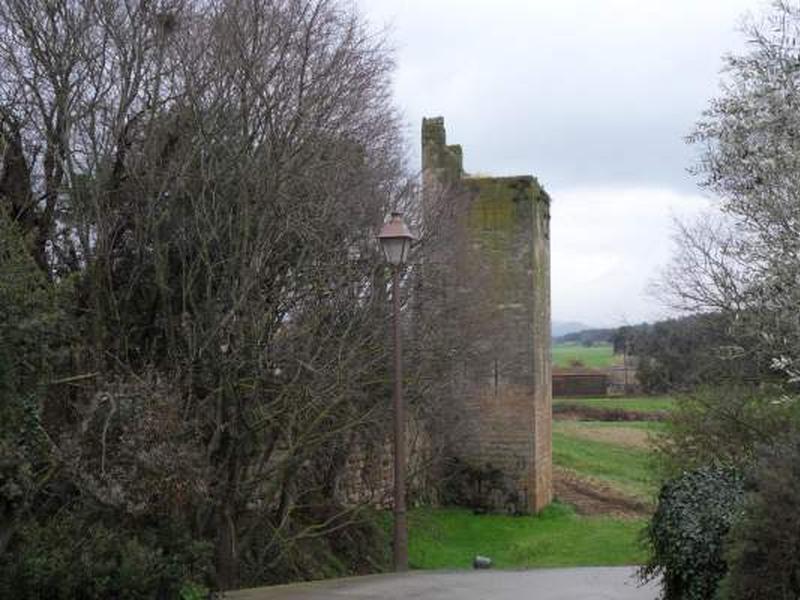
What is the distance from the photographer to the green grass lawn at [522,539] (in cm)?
1902

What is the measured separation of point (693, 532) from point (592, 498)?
19561 millimetres

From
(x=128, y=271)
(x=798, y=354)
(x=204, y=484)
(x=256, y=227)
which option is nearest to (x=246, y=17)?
(x=256, y=227)

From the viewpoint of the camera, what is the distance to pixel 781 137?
1080 centimetres

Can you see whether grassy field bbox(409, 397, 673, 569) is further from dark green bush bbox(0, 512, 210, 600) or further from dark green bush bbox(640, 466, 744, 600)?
dark green bush bbox(0, 512, 210, 600)

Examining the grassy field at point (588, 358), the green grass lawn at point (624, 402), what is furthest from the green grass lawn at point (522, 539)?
the grassy field at point (588, 358)

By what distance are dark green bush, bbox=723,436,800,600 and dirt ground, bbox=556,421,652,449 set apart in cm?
2583

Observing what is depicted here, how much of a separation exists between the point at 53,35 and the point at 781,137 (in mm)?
8789

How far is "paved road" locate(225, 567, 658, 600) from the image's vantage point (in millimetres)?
10750

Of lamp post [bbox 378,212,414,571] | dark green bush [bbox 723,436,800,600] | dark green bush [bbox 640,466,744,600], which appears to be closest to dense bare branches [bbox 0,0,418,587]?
lamp post [bbox 378,212,414,571]

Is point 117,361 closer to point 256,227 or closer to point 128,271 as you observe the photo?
point 128,271

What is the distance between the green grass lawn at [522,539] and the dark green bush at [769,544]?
10.1m

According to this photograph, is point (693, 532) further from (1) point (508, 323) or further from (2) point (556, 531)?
(1) point (508, 323)

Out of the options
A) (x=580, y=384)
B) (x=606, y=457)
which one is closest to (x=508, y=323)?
(x=606, y=457)

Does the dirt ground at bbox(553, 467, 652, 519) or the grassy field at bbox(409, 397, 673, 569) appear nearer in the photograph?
the grassy field at bbox(409, 397, 673, 569)
